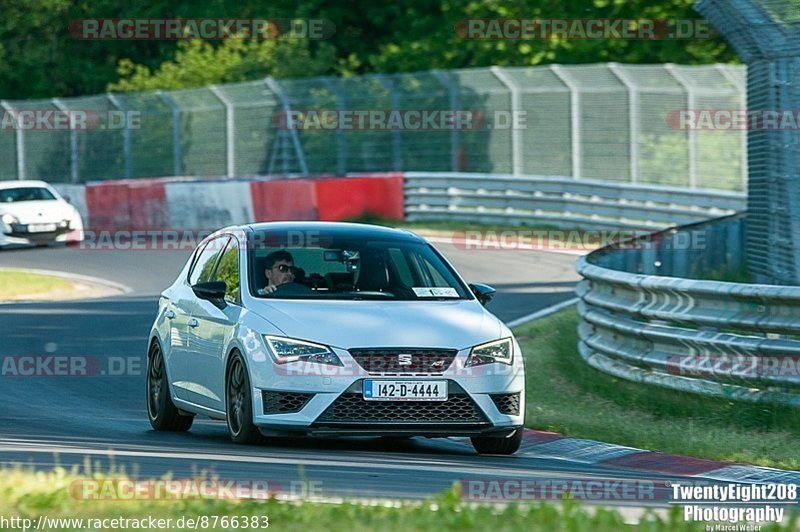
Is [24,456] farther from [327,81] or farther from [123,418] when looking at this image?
[327,81]

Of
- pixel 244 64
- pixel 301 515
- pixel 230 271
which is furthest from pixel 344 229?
pixel 244 64

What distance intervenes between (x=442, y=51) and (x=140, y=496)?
38346mm

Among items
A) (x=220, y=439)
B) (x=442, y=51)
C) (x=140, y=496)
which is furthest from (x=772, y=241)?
(x=442, y=51)

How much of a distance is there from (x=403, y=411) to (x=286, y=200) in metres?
22.0

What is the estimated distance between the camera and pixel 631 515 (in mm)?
7500

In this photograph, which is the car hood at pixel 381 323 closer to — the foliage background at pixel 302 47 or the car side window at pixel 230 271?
the car side window at pixel 230 271

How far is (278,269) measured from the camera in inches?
438

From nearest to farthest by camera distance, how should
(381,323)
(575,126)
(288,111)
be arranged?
(381,323), (575,126), (288,111)

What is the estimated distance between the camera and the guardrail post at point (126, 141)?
37.8 m

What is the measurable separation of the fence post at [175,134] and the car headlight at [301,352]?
27316mm

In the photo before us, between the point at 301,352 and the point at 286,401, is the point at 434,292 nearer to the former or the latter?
the point at 301,352

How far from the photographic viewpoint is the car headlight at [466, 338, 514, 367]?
10.3 metres

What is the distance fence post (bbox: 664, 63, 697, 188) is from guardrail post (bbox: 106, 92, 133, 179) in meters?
13.0

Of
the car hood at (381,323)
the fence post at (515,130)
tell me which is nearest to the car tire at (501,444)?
the car hood at (381,323)
